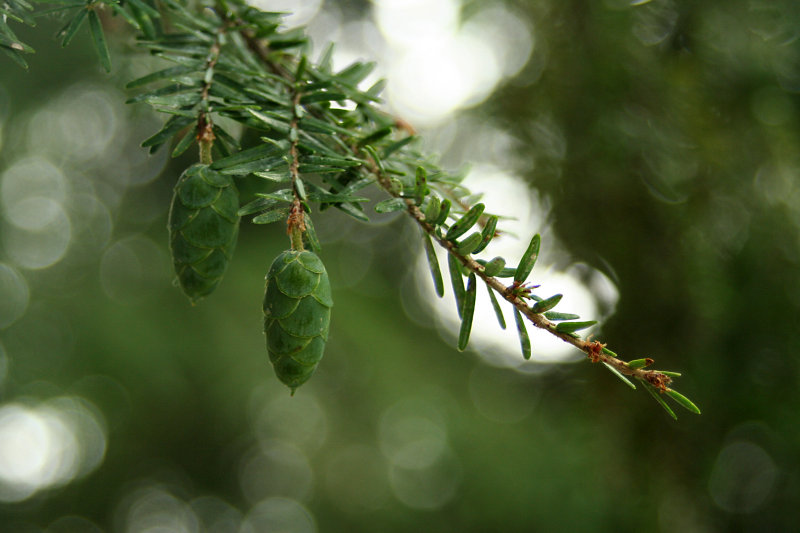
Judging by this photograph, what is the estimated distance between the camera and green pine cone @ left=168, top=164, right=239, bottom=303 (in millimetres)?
531

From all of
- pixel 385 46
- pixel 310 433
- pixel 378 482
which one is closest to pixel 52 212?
pixel 310 433

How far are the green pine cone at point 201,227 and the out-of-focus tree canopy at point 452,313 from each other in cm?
58

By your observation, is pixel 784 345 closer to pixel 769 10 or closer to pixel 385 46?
pixel 769 10

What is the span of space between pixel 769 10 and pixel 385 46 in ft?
4.76

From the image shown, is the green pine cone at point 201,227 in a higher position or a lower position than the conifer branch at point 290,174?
lower

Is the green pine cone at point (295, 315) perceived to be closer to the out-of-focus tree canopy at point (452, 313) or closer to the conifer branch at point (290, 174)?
the conifer branch at point (290, 174)

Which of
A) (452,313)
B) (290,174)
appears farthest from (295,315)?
(452,313)

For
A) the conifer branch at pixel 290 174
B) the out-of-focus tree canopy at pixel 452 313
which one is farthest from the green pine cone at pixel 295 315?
the out-of-focus tree canopy at pixel 452 313

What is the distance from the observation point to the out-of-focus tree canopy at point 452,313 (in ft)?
3.70

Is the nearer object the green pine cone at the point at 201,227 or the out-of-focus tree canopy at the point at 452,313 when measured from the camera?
the green pine cone at the point at 201,227

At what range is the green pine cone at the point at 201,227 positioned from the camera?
20.9 inches

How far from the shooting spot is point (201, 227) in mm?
533

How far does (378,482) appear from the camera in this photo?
3.54 meters

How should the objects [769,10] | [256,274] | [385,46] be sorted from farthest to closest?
[256,274]
[385,46]
[769,10]
